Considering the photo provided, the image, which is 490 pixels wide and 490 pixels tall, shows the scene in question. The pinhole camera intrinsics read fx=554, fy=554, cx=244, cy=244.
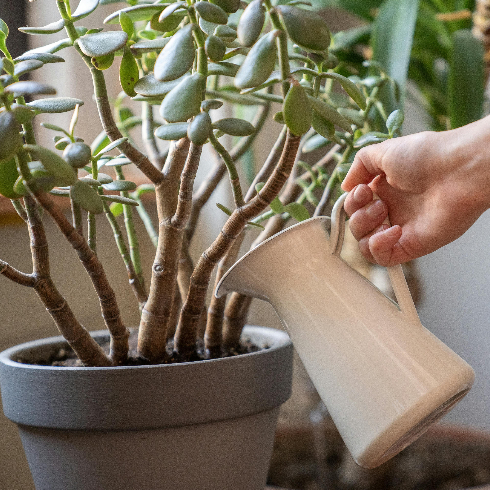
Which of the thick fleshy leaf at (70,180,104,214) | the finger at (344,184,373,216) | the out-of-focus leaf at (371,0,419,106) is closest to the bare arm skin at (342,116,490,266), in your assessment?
the finger at (344,184,373,216)

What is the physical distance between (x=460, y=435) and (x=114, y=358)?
827 mm

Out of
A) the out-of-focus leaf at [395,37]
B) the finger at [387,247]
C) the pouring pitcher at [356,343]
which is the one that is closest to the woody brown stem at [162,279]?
the pouring pitcher at [356,343]

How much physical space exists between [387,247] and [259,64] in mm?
251

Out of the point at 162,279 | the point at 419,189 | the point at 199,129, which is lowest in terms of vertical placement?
the point at 162,279

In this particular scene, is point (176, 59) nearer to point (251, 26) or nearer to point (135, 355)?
point (251, 26)

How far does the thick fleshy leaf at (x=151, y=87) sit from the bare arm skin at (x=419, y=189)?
0.21 metres

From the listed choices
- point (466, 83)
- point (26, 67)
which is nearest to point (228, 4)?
point (26, 67)

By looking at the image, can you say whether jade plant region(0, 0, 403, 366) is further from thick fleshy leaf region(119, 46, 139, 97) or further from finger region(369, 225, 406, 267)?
finger region(369, 225, 406, 267)

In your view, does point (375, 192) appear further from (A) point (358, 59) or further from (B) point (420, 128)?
(B) point (420, 128)

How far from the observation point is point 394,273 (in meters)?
0.53

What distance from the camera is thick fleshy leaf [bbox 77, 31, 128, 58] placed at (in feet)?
1.55

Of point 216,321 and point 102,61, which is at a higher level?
point 102,61

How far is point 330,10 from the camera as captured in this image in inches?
61.5

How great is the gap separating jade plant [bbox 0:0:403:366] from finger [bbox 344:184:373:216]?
61 millimetres
